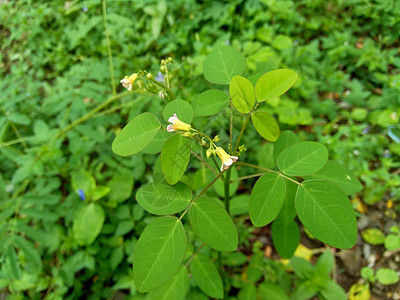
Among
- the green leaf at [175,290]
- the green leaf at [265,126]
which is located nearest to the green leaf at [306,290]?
the green leaf at [175,290]

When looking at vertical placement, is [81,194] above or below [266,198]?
below

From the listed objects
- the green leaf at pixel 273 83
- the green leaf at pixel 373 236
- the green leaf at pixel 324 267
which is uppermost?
the green leaf at pixel 273 83

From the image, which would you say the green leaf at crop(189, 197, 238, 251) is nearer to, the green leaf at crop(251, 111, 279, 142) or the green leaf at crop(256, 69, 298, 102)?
the green leaf at crop(251, 111, 279, 142)

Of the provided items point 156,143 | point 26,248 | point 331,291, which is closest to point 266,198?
point 156,143

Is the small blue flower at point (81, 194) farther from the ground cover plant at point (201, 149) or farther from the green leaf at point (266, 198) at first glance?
the green leaf at point (266, 198)

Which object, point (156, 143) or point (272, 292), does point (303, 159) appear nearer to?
point (156, 143)

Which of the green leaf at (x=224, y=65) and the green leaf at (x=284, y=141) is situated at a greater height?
the green leaf at (x=224, y=65)

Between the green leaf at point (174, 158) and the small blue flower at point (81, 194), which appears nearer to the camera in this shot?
the green leaf at point (174, 158)
